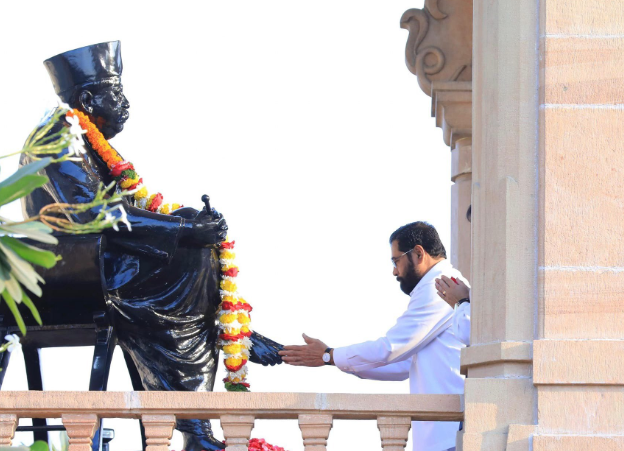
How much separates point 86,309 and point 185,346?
2.21 ft

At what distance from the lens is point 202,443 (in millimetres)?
6883

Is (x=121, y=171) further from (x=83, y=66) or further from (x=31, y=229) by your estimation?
(x=31, y=229)

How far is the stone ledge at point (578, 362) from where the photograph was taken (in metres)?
5.37

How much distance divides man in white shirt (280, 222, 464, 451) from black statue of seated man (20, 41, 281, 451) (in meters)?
0.61

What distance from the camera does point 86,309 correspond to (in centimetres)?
691

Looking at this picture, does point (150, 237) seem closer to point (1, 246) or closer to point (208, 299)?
point (208, 299)

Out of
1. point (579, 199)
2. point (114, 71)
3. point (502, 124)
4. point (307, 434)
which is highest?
point (114, 71)

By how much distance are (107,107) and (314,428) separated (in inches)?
109

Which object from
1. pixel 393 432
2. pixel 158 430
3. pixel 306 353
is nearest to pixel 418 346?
pixel 306 353

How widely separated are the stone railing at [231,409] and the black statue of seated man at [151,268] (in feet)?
4.25

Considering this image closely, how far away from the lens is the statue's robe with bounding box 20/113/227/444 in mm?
7090

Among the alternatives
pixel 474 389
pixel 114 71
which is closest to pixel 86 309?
pixel 114 71

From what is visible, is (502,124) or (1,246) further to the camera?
(502,124)

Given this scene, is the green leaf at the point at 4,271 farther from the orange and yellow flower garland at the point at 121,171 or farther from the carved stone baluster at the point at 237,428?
the orange and yellow flower garland at the point at 121,171
